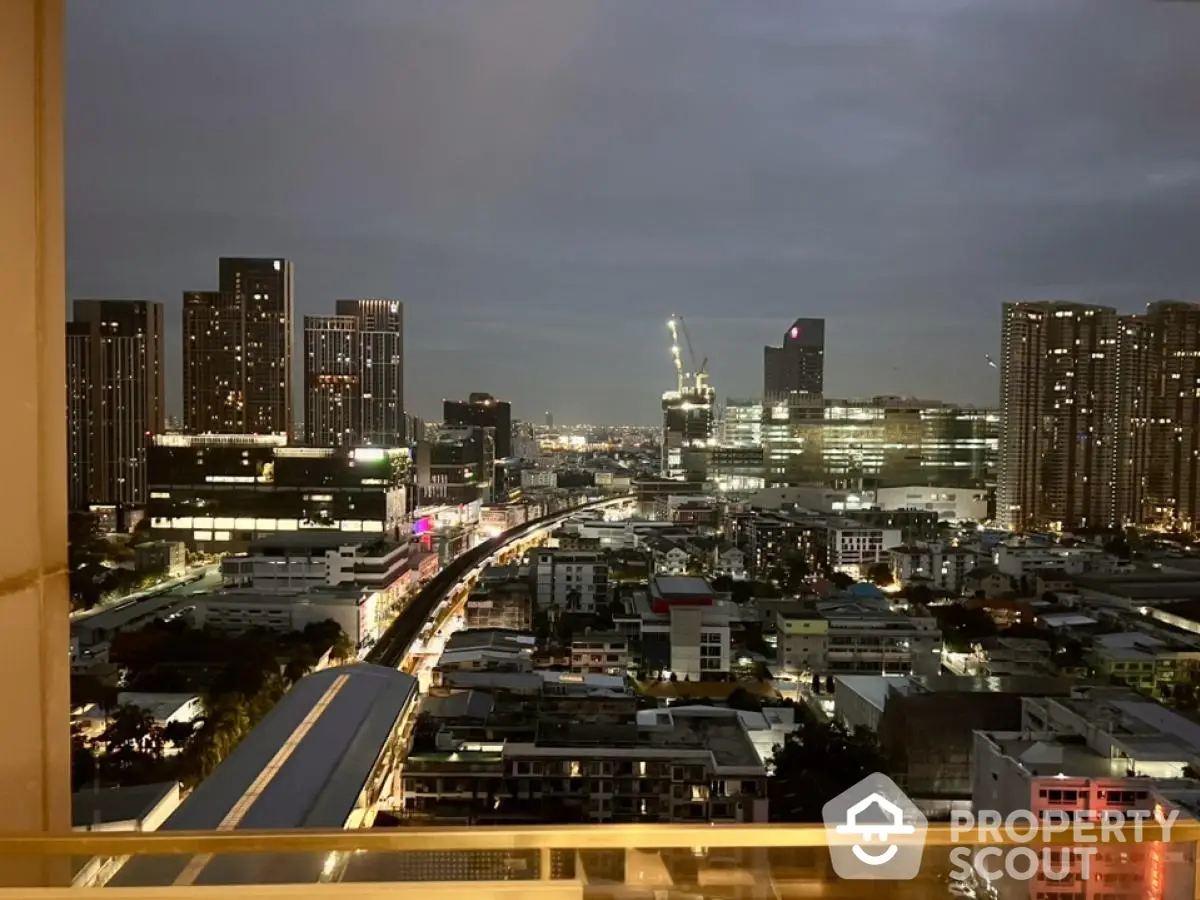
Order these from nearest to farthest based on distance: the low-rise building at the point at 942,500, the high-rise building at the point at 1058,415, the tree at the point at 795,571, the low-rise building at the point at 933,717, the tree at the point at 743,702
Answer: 1. the low-rise building at the point at 933,717
2. the tree at the point at 743,702
3. the tree at the point at 795,571
4. the high-rise building at the point at 1058,415
5. the low-rise building at the point at 942,500

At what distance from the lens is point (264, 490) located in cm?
987

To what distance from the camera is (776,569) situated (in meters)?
9.38

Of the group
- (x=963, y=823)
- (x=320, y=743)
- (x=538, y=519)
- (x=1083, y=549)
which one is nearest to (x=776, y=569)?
(x=1083, y=549)

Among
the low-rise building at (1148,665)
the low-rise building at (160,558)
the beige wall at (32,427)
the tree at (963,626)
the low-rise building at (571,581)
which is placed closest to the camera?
the beige wall at (32,427)

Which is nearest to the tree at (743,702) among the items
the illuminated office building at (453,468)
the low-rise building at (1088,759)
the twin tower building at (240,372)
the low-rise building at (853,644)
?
the low-rise building at (853,644)

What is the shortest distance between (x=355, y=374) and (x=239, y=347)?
7.46ft

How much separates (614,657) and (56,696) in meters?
5.14

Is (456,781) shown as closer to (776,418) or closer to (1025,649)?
(1025,649)

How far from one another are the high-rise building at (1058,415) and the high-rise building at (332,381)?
8.89 m

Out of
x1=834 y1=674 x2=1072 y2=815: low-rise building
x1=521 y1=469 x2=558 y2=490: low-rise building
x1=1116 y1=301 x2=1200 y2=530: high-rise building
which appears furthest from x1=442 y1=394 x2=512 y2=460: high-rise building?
x1=834 y1=674 x2=1072 y2=815: low-rise building

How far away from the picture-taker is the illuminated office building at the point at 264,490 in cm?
931

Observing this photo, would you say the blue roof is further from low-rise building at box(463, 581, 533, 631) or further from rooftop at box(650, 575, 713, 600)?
rooftop at box(650, 575, 713, 600)

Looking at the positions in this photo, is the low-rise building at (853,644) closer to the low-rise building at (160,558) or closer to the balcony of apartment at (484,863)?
the low-rise building at (160,558)

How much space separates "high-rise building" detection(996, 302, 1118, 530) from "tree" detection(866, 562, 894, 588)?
3.89 m
